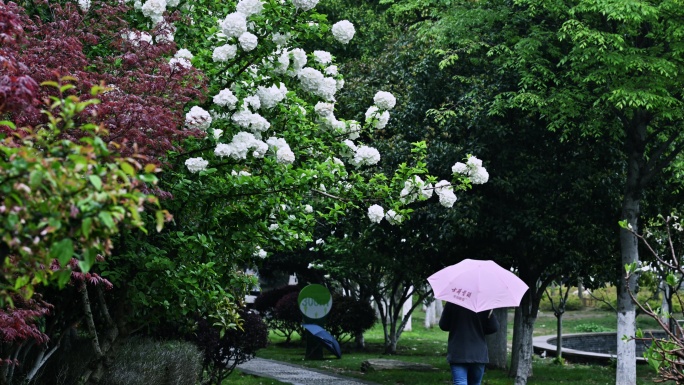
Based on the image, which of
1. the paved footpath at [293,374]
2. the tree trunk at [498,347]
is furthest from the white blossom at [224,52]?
the tree trunk at [498,347]

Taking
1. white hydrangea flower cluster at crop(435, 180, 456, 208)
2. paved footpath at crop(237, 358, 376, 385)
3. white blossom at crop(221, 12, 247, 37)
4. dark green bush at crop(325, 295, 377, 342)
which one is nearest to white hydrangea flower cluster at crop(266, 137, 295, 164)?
white blossom at crop(221, 12, 247, 37)

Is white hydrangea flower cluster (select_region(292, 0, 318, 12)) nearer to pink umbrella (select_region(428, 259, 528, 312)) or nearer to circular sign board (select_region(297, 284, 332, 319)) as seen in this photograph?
pink umbrella (select_region(428, 259, 528, 312))

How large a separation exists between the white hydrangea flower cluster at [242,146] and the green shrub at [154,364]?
2457mm

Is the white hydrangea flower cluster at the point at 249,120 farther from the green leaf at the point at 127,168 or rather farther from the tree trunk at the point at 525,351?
the tree trunk at the point at 525,351

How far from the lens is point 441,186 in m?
8.45

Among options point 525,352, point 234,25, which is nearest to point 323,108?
point 234,25

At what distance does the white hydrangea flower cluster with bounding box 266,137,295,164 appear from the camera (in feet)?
23.4

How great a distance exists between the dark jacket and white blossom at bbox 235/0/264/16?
3.44 m

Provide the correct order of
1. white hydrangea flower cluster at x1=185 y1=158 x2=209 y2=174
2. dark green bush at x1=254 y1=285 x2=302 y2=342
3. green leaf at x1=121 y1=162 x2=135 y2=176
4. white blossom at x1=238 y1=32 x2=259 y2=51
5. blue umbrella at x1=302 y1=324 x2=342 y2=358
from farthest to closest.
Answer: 1. dark green bush at x1=254 y1=285 x2=302 y2=342
2. blue umbrella at x1=302 y1=324 x2=342 y2=358
3. white blossom at x1=238 y1=32 x2=259 y2=51
4. white hydrangea flower cluster at x1=185 y1=158 x2=209 y2=174
5. green leaf at x1=121 y1=162 x2=135 y2=176

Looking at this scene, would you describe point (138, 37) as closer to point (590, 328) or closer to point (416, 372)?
point (416, 372)

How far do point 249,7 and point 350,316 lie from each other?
16.3 metres

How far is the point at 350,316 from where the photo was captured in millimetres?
22641

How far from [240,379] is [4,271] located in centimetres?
1227

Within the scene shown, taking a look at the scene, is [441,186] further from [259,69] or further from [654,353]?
[654,353]
